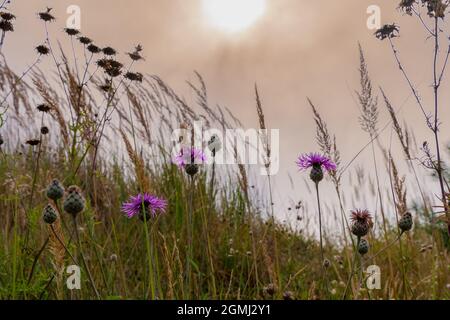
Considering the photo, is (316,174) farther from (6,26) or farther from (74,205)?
(6,26)

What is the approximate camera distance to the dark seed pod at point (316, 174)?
1.67 m

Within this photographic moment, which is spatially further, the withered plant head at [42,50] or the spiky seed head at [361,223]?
the withered plant head at [42,50]

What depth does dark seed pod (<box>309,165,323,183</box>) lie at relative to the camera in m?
1.67

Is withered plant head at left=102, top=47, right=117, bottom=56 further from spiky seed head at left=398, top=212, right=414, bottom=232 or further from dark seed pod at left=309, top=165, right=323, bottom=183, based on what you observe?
spiky seed head at left=398, top=212, right=414, bottom=232

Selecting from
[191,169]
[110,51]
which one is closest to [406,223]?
[191,169]

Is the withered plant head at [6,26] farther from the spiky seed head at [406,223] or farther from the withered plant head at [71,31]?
the spiky seed head at [406,223]

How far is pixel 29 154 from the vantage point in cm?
483

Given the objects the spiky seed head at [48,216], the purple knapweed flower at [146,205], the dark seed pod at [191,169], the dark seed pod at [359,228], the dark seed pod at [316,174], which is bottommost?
the dark seed pod at [359,228]

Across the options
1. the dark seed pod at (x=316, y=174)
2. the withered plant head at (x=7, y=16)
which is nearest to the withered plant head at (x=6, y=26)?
the withered plant head at (x=7, y=16)

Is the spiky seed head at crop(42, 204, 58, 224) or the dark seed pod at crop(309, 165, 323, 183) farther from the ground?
the dark seed pod at crop(309, 165, 323, 183)

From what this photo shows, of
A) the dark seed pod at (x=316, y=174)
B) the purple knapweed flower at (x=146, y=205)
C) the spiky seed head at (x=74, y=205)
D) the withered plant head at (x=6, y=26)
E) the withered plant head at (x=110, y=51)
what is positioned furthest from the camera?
the withered plant head at (x=110, y=51)

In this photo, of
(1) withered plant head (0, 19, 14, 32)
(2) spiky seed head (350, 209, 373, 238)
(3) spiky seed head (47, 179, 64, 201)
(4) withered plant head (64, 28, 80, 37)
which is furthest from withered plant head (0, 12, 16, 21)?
(2) spiky seed head (350, 209, 373, 238)

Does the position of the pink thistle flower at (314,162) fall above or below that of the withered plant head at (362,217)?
above

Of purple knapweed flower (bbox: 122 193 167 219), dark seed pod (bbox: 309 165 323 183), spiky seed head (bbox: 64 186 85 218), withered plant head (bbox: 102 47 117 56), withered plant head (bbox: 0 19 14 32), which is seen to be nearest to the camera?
spiky seed head (bbox: 64 186 85 218)
